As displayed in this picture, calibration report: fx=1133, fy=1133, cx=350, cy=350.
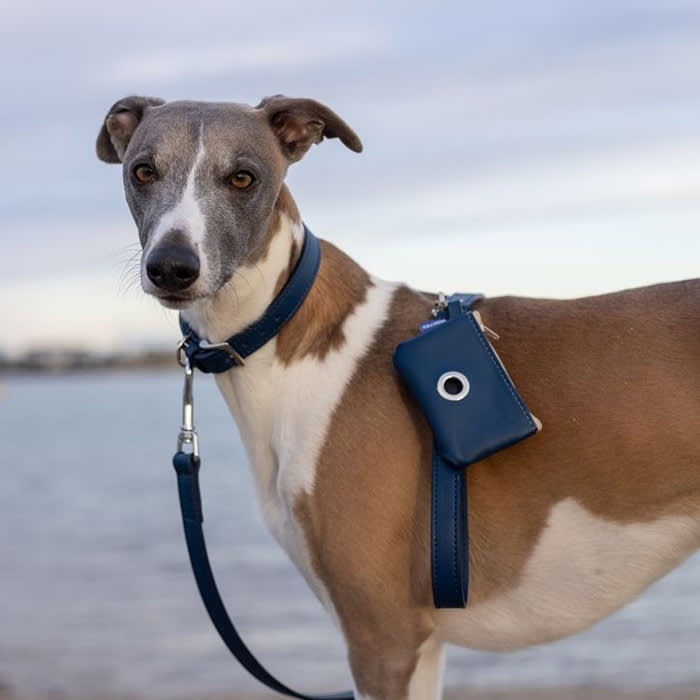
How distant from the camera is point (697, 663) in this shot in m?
5.73

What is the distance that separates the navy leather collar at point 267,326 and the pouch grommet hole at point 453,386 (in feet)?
1.58

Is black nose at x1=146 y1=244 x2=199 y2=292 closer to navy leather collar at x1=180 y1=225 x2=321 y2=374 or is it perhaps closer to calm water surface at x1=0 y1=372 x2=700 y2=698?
navy leather collar at x1=180 y1=225 x2=321 y2=374

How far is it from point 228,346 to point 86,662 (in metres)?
3.48

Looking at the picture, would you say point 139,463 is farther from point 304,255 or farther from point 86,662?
point 304,255

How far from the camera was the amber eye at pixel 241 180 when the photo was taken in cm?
317

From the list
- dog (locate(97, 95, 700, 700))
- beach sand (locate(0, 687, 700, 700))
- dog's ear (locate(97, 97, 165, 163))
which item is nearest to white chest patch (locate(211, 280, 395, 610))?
dog (locate(97, 95, 700, 700))

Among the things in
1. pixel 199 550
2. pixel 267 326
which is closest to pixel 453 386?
pixel 267 326

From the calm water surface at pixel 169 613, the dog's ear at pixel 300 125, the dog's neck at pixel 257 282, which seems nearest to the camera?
the dog's neck at pixel 257 282

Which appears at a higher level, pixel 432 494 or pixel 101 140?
pixel 101 140

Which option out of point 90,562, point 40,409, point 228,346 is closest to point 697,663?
point 228,346

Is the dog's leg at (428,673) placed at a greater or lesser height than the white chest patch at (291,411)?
lesser

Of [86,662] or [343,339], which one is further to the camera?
[86,662]

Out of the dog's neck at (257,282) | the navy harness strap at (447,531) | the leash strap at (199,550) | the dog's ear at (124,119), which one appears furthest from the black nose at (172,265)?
the navy harness strap at (447,531)

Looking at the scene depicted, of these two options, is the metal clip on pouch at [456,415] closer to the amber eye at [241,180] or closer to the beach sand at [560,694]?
the amber eye at [241,180]
